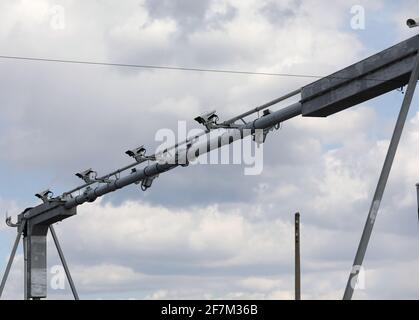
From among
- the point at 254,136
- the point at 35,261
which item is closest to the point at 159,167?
the point at 254,136

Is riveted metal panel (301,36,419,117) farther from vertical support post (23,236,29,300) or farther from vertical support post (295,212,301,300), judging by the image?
vertical support post (23,236,29,300)

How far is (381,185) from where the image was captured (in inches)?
815

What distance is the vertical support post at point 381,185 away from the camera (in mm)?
19938

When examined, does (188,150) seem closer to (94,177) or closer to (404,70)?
(94,177)

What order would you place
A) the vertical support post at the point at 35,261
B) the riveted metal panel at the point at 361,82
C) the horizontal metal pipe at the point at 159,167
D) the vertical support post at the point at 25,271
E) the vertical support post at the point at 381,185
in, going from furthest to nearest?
1. the vertical support post at the point at 25,271
2. the vertical support post at the point at 35,261
3. the horizontal metal pipe at the point at 159,167
4. the riveted metal panel at the point at 361,82
5. the vertical support post at the point at 381,185

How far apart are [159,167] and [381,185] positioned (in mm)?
14667

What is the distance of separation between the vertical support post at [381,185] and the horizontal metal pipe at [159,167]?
17.9 ft

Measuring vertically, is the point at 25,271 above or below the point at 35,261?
below

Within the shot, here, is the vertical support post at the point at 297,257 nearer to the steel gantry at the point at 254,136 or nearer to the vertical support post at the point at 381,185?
the steel gantry at the point at 254,136

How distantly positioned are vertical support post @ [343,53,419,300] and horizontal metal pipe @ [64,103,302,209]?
17.9 feet

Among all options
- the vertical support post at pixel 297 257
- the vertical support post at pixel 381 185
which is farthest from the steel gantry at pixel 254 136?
the vertical support post at pixel 297 257

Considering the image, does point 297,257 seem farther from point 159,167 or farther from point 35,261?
point 35,261
